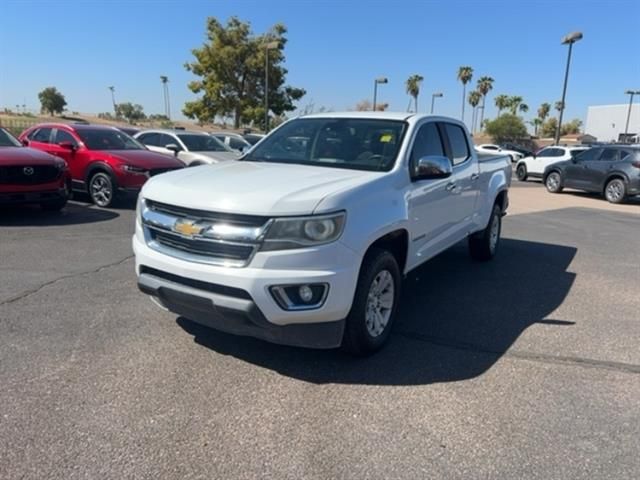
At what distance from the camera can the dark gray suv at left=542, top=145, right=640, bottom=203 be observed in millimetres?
15695

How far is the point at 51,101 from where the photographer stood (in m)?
75.6

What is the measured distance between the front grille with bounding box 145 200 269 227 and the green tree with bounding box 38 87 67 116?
83.4 m

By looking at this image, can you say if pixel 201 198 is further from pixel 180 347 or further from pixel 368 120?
pixel 368 120

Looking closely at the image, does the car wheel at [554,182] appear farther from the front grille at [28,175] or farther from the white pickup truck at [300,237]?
the front grille at [28,175]

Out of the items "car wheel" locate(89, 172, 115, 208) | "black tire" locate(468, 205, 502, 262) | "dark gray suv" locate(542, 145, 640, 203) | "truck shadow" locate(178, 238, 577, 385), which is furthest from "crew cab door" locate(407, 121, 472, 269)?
"dark gray suv" locate(542, 145, 640, 203)

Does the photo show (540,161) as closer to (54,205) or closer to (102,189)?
(102,189)

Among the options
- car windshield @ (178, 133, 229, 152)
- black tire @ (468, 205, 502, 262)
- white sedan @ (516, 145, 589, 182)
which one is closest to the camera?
black tire @ (468, 205, 502, 262)

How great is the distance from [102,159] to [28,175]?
6.42 ft

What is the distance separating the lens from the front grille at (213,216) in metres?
3.22

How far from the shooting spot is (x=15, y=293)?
4988 mm

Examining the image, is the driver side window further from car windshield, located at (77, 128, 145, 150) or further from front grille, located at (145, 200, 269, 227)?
car windshield, located at (77, 128, 145, 150)

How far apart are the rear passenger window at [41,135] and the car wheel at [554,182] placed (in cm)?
1584

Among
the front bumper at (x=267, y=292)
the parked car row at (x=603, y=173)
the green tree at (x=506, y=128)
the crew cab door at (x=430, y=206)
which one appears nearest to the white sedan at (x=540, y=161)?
the parked car row at (x=603, y=173)

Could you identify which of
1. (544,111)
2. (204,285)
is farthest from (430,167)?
(544,111)
